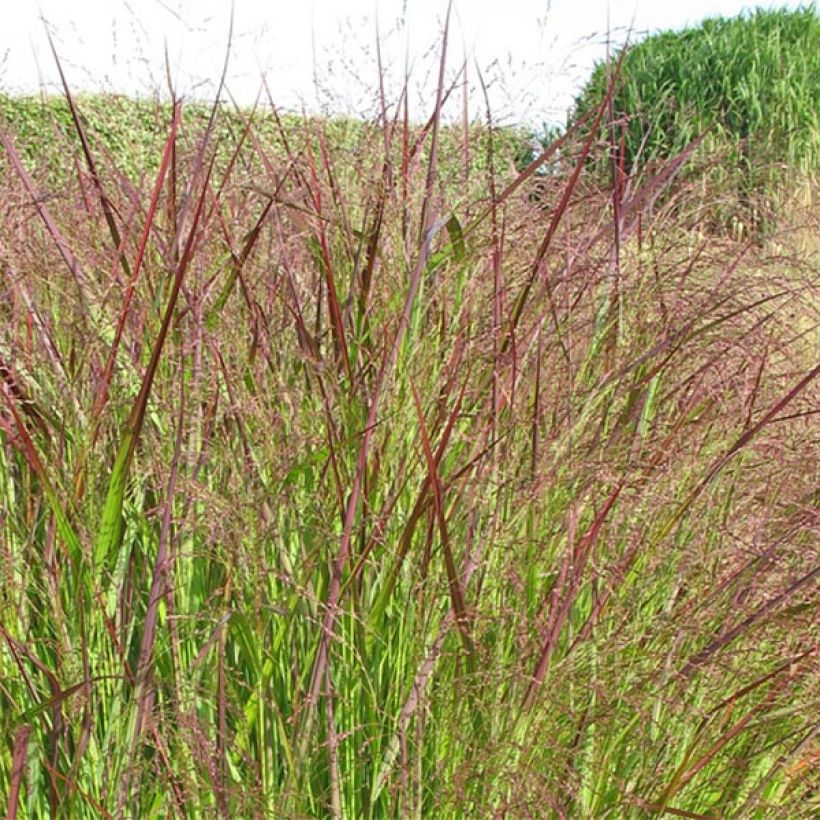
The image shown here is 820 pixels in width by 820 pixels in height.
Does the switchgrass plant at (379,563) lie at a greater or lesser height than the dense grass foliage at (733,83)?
lesser

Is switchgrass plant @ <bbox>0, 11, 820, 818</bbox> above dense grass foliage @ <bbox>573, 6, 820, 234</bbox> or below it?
below

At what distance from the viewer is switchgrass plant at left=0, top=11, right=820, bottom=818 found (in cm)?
152

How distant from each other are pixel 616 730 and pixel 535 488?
38cm

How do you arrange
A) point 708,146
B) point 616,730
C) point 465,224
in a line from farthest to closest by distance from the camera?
point 708,146
point 465,224
point 616,730

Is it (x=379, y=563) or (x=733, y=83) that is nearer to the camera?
(x=379, y=563)

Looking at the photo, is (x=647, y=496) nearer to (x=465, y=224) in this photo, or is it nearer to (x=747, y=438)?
(x=747, y=438)

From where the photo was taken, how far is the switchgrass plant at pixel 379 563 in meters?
1.52

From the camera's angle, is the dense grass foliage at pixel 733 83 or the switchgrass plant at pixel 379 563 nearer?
the switchgrass plant at pixel 379 563

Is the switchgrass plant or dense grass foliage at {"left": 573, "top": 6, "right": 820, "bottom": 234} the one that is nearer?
the switchgrass plant

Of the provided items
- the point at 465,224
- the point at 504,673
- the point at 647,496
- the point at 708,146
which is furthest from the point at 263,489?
the point at 708,146

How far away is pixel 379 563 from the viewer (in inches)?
66.4

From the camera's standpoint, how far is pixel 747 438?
5.41 feet

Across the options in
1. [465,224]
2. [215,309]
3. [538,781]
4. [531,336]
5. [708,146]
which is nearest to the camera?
[538,781]

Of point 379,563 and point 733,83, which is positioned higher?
point 733,83
